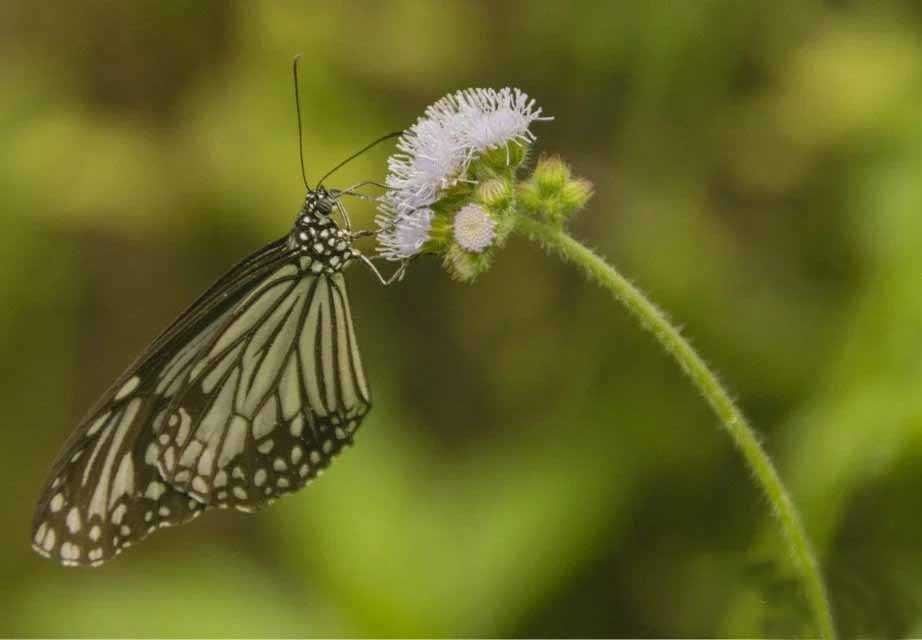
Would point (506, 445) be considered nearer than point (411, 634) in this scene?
No

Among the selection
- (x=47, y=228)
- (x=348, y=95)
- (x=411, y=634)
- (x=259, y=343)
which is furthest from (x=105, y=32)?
(x=411, y=634)

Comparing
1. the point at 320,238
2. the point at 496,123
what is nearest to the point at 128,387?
the point at 320,238

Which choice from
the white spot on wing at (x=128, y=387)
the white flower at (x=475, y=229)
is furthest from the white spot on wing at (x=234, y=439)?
the white flower at (x=475, y=229)

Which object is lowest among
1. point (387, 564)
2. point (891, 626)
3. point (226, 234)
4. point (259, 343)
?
point (891, 626)

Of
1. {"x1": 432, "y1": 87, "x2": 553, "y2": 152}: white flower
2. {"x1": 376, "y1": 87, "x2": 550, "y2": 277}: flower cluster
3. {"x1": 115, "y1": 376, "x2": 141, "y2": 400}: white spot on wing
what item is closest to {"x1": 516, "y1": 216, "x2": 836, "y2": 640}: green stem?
{"x1": 376, "y1": 87, "x2": 550, "y2": 277}: flower cluster

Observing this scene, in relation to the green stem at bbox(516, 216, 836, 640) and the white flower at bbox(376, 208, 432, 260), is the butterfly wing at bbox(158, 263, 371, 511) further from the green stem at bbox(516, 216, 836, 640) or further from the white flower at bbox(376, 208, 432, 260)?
the green stem at bbox(516, 216, 836, 640)

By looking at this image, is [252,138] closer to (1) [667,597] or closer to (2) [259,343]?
(2) [259,343]

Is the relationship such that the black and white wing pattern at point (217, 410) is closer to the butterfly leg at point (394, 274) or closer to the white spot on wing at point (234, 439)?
the white spot on wing at point (234, 439)
